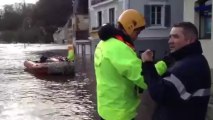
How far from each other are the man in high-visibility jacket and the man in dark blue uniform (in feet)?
1.13

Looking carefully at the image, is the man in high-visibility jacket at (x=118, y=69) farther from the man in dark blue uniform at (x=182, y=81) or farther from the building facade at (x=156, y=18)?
the building facade at (x=156, y=18)

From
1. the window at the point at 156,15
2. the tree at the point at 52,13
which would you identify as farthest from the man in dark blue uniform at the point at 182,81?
the tree at the point at 52,13

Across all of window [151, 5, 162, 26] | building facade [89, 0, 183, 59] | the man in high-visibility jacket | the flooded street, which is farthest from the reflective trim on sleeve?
window [151, 5, 162, 26]

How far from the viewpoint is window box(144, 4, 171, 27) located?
26.8m

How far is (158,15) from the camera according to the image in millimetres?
27094

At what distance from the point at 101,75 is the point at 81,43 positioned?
3401 centimetres

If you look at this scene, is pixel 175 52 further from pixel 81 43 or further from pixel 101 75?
pixel 81 43

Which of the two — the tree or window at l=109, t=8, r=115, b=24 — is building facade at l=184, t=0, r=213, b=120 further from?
the tree

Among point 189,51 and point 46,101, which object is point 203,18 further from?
point 189,51

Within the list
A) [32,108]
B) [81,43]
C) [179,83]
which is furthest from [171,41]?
[81,43]

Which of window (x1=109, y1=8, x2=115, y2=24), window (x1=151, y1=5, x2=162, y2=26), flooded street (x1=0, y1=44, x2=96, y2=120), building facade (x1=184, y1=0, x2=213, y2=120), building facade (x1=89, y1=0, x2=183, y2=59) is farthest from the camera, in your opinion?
window (x1=109, y1=8, x2=115, y2=24)

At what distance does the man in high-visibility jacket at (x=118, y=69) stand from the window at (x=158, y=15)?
23485 millimetres

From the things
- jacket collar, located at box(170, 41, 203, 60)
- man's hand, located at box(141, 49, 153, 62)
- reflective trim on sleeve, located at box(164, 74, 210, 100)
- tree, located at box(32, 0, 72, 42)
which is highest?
tree, located at box(32, 0, 72, 42)

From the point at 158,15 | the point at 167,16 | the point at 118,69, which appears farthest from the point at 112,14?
the point at 118,69
